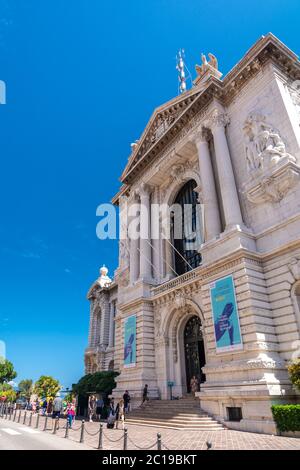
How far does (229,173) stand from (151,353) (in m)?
14.2

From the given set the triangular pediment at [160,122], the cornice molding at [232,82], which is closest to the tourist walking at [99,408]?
the triangular pediment at [160,122]

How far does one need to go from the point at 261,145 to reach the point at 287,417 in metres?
14.8

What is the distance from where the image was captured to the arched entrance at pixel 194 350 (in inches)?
845

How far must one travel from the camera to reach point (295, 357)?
14539 mm

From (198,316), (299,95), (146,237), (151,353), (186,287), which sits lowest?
(151,353)

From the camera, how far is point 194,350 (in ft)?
72.2

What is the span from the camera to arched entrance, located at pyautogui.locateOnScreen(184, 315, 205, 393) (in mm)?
21453

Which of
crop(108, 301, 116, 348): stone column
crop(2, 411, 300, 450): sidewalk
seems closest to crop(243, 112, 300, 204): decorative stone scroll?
crop(2, 411, 300, 450): sidewalk

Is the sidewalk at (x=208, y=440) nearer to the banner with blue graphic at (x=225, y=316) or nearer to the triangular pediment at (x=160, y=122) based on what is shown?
the banner with blue graphic at (x=225, y=316)

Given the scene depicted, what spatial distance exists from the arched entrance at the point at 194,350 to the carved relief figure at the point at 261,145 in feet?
37.1

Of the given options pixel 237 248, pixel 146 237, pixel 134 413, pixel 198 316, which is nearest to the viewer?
pixel 237 248
